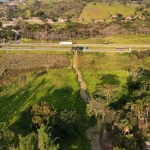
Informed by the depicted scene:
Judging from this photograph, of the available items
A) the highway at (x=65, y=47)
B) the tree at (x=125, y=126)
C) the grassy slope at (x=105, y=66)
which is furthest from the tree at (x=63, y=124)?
the highway at (x=65, y=47)

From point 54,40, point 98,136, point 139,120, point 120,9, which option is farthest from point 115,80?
point 120,9

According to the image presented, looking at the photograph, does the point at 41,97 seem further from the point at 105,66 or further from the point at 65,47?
the point at 65,47

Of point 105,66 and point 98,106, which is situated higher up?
point 98,106

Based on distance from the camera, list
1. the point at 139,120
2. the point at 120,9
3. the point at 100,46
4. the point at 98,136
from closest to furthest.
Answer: the point at 98,136 → the point at 139,120 → the point at 100,46 → the point at 120,9

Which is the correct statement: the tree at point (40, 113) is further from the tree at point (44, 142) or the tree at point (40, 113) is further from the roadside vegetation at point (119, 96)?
the tree at point (44, 142)

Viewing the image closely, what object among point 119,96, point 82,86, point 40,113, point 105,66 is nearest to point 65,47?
point 105,66

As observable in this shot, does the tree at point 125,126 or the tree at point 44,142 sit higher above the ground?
the tree at point 44,142

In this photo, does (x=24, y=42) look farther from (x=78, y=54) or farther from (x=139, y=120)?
(x=139, y=120)

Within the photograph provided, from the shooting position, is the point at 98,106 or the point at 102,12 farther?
the point at 102,12

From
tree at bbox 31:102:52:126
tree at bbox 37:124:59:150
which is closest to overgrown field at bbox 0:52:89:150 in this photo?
tree at bbox 31:102:52:126

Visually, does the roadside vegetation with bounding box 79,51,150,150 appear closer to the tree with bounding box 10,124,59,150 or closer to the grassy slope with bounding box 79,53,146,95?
the grassy slope with bounding box 79,53,146,95

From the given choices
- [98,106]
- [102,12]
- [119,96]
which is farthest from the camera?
[102,12]
